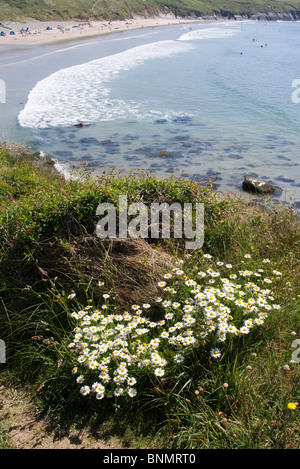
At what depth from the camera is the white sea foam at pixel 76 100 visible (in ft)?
63.5

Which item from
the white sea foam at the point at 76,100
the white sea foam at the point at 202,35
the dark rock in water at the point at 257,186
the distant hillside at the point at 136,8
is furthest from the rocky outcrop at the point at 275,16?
the dark rock in water at the point at 257,186

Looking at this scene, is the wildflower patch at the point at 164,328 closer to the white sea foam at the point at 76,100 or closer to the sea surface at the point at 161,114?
the sea surface at the point at 161,114

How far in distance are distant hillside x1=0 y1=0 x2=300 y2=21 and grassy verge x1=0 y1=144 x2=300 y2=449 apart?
70721mm

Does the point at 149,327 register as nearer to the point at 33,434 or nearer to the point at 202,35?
the point at 33,434

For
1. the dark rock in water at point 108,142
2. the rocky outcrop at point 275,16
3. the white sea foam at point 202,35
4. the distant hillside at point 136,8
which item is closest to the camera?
the dark rock in water at point 108,142

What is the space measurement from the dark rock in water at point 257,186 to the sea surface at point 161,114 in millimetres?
343

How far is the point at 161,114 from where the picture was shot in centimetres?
2056

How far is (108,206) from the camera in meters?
5.47

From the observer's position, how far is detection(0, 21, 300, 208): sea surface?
13.8 meters

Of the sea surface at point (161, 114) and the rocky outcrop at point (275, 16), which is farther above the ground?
the rocky outcrop at point (275, 16)

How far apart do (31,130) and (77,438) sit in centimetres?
1572
